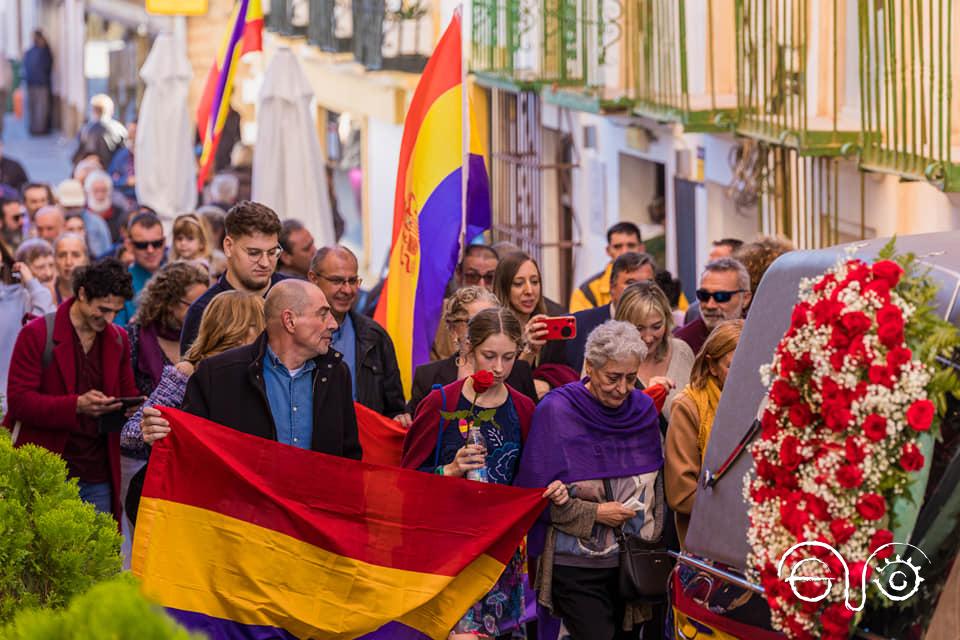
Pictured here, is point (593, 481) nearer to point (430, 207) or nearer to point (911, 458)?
point (911, 458)

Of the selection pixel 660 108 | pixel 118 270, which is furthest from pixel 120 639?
pixel 660 108

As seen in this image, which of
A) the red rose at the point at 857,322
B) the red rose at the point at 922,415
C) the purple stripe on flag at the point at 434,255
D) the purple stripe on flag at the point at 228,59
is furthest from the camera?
the purple stripe on flag at the point at 228,59

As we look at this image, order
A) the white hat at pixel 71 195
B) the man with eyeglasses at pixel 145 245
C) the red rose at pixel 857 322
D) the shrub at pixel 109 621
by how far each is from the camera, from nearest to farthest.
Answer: the shrub at pixel 109 621 → the red rose at pixel 857 322 → the man with eyeglasses at pixel 145 245 → the white hat at pixel 71 195

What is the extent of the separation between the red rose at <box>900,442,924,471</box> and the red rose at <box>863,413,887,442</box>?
3.3 inches

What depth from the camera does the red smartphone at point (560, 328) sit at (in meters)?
9.45

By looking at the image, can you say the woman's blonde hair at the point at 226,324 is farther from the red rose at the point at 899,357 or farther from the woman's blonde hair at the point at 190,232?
the woman's blonde hair at the point at 190,232

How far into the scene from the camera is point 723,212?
17844 millimetres

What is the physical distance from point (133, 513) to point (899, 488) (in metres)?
4.43

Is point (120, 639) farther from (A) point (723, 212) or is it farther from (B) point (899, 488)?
(A) point (723, 212)

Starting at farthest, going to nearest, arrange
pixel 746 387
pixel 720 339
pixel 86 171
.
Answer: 1. pixel 86 171
2. pixel 720 339
3. pixel 746 387

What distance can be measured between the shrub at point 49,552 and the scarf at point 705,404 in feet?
10.1

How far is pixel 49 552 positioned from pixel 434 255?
570 centimetres

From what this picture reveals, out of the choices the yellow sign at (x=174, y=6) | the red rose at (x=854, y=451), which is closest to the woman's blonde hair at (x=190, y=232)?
the red rose at (x=854, y=451)

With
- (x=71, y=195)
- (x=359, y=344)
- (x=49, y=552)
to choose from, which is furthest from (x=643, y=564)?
(x=71, y=195)
